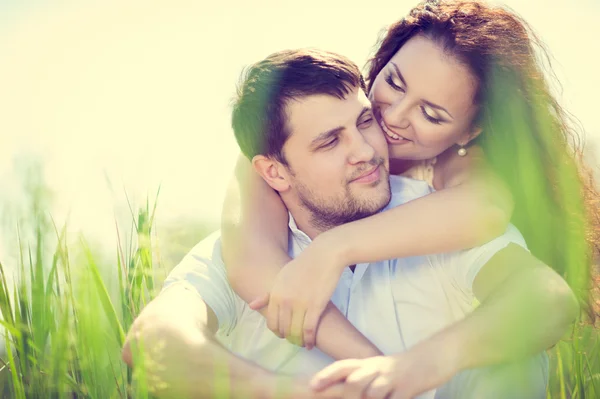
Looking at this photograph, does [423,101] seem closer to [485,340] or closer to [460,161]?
[460,161]

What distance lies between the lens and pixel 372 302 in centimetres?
275

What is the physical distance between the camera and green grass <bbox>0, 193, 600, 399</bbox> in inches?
92.3

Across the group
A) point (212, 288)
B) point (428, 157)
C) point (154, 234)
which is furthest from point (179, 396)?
point (428, 157)

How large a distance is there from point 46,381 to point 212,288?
679 millimetres

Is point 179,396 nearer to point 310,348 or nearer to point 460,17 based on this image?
point 310,348

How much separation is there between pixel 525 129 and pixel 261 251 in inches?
58.5

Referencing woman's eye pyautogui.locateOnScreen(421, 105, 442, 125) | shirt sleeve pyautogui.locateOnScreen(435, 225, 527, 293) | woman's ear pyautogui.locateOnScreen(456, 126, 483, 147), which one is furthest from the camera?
woman's ear pyautogui.locateOnScreen(456, 126, 483, 147)

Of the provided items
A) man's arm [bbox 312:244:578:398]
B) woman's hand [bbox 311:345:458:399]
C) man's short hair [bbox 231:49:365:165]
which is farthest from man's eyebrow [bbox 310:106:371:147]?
woman's hand [bbox 311:345:458:399]

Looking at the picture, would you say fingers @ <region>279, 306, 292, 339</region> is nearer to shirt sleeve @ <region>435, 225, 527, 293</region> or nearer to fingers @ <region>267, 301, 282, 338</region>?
fingers @ <region>267, 301, 282, 338</region>

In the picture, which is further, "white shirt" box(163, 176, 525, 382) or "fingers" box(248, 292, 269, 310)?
"white shirt" box(163, 176, 525, 382)

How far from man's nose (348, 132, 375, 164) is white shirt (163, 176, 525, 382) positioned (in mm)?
432

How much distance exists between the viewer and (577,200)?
10.8 ft

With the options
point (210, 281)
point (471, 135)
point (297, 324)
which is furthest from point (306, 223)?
point (471, 135)

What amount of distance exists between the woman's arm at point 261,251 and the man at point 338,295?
11 millimetres
